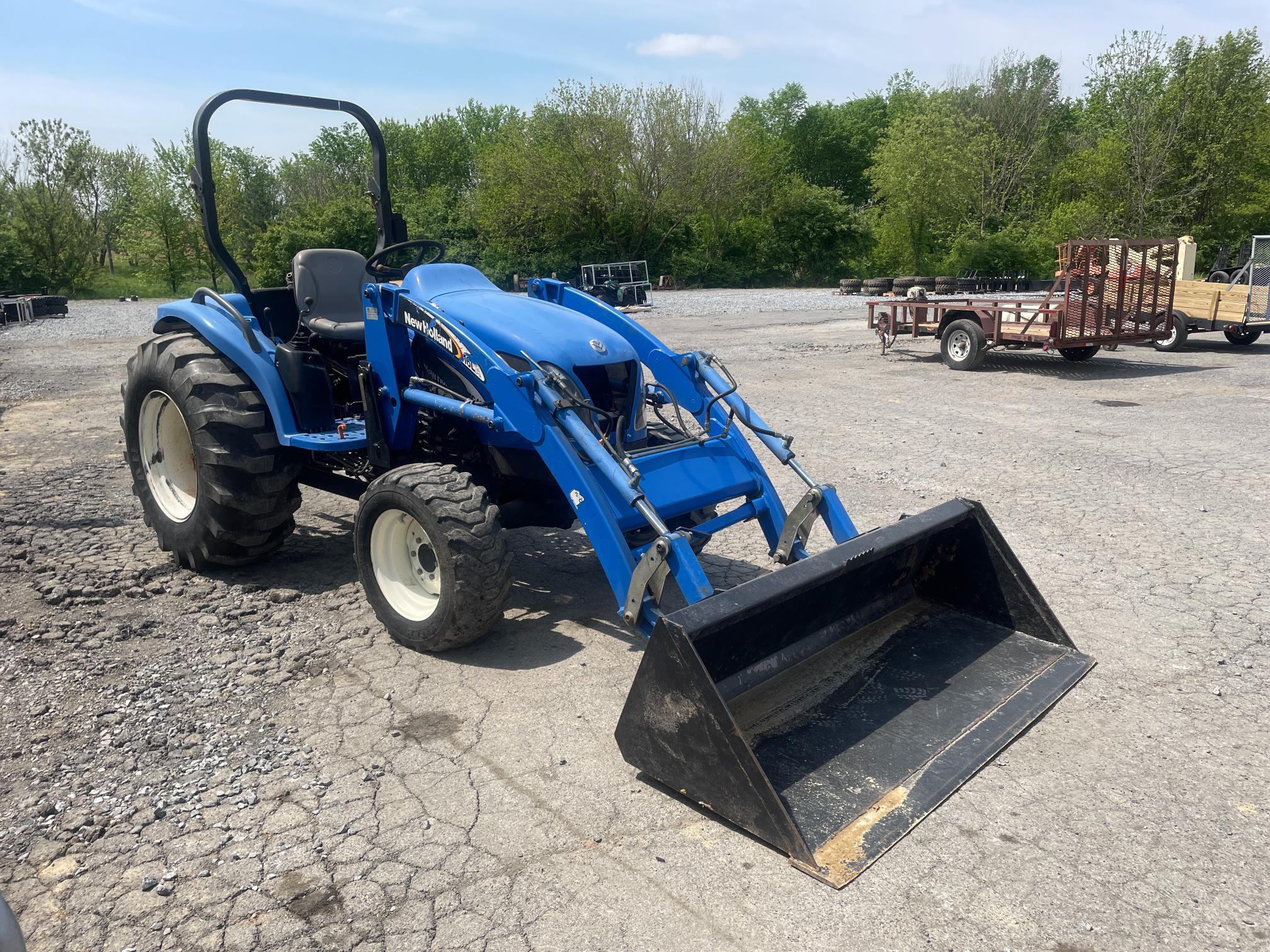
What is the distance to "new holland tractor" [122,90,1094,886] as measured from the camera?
3.03 m

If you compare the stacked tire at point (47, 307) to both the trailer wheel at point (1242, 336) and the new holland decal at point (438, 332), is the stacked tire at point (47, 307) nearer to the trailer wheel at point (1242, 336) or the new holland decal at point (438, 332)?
the new holland decal at point (438, 332)

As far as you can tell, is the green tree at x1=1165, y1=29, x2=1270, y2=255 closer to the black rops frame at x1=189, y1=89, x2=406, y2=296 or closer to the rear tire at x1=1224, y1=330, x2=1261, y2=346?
the rear tire at x1=1224, y1=330, x2=1261, y2=346

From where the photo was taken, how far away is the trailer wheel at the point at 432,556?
379 centimetres

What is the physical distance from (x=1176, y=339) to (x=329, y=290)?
14.9 meters

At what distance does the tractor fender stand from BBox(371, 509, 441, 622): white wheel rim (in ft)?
3.06

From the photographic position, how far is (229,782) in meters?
3.16

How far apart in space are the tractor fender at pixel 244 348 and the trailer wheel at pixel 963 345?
1107 cm

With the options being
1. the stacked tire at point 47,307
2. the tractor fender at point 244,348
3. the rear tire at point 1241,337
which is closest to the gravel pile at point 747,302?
the rear tire at point 1241,337

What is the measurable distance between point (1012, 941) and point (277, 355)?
14.1 feet

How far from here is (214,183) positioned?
530cm

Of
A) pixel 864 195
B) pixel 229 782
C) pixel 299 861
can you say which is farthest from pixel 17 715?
pixel 864 195

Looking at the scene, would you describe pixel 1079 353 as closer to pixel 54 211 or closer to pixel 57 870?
pixel 57 870

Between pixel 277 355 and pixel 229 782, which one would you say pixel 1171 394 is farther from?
pixel 229 782

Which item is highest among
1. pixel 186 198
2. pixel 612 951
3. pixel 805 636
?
pixel 186 198
